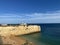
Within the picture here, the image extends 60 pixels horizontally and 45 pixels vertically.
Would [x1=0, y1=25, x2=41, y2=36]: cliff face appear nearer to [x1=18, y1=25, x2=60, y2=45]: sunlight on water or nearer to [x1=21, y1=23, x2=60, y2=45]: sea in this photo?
[x1=21, y1=23, x2=60, y2=45]: sea

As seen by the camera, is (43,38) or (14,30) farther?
(14,30)

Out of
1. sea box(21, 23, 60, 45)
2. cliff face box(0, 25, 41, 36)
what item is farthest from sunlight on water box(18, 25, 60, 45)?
cliff face box(0, 25, 41, 36)

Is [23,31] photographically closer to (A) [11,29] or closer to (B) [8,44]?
(A) [11,29]

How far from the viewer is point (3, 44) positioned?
814 inches

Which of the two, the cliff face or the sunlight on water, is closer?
the sunlight on water

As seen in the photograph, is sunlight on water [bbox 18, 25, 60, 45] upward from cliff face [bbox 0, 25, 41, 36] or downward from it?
downward

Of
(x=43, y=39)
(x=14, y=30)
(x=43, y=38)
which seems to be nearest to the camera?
(x=43, y=39)

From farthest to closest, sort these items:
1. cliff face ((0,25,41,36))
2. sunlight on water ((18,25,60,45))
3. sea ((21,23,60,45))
Result: cliff face ((0,25,41,36)), sea ((21,23,60,45)), sunlight on water ((18,25,60,45))

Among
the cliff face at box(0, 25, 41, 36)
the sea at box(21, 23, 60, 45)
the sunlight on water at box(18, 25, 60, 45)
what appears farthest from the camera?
the cliff face at box(0, 25, 41, 36)

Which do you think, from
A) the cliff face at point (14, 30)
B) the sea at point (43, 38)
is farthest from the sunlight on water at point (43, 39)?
the cliff face at point (14, 30)

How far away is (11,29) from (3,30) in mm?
2243

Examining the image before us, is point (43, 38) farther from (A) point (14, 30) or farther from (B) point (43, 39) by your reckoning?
(A) point (14, 30)

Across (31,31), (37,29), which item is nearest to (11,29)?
(31,31)

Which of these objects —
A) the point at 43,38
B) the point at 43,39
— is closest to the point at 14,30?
the point at 43,38
